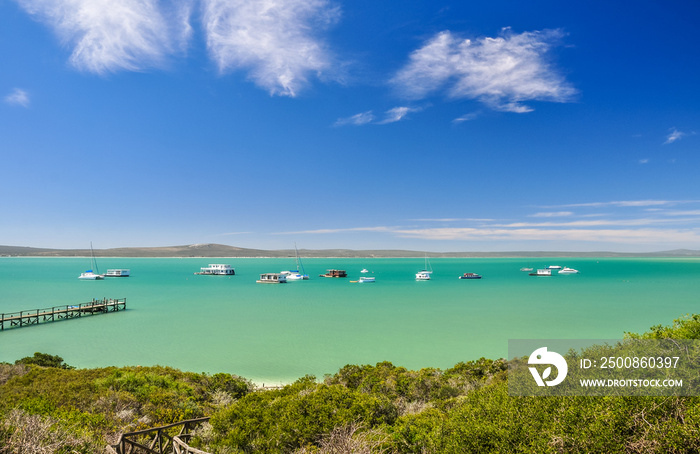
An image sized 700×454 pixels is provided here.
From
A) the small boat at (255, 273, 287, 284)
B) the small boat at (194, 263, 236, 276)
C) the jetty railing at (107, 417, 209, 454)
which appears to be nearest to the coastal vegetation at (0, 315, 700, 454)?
the jetty railing at (107, 417, 209, 454)

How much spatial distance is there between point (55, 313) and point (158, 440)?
1553 inches

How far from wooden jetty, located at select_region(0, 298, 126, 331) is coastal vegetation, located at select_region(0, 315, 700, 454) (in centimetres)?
2670

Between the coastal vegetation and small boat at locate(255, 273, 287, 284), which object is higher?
the coastal vegetation

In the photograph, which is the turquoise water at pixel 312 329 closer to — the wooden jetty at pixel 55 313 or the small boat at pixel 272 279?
the wooden jetty at pixel 55 313

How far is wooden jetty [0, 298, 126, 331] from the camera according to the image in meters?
33.2

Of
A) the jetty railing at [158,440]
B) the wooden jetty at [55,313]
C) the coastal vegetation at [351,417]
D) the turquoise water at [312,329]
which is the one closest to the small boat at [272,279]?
the turquoise water at [312,329]

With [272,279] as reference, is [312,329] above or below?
above

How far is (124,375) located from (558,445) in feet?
44.9

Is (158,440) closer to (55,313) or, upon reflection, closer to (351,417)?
(351,417)

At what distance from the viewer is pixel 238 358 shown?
2259 cm

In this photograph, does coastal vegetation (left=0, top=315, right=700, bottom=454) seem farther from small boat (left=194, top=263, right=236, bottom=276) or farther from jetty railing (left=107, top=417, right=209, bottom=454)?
small boat (left=194, top=263, right=236, bottom=276)

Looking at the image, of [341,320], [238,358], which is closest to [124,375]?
[238,358]

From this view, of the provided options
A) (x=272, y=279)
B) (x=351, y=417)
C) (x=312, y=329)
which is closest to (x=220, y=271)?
(x=272, y=279)

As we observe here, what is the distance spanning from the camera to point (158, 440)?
772 centimetres
